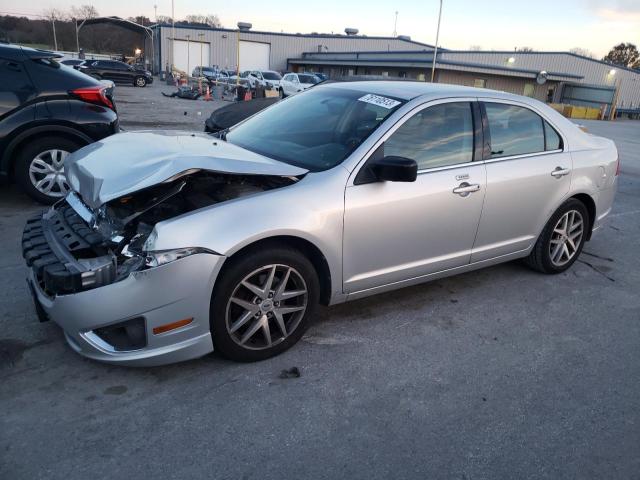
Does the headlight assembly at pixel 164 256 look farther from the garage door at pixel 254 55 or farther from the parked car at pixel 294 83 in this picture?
the garage door at pixel 254 55

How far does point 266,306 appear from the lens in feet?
9.89

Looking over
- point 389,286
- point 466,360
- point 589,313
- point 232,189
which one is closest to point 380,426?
point 466,360

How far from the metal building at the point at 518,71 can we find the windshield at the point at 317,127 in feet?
119

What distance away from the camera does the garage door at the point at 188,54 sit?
53344mm

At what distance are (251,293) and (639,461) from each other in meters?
2.17

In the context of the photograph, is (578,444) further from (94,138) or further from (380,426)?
(94,138)

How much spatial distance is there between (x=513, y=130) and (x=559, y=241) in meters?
1.22

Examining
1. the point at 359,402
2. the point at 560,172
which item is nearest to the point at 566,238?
the point at 560,172

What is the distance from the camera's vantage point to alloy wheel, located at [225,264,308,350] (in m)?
2.94

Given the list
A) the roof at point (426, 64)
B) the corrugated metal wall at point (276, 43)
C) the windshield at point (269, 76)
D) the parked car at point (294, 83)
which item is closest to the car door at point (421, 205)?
the parked car at point (294, 83)

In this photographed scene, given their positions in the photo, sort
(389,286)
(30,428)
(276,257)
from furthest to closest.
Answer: (389,286)
(276,257)
(30,428)

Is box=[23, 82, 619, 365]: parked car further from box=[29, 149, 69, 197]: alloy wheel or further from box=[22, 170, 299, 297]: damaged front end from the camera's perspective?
box=[29, 149, 69, 197]: alloy wheel

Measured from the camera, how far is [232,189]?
3.20m

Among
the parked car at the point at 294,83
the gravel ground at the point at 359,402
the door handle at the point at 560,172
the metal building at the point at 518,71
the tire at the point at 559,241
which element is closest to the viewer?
the gravel ground at the point at 359,402
